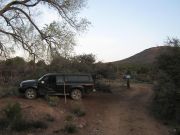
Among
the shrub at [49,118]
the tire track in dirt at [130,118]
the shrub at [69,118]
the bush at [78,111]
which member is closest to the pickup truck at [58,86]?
the tire track in dirt at [130,118]

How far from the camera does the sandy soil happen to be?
89.8ft

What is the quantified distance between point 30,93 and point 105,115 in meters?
6.13

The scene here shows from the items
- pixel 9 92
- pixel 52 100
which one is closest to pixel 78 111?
pixel 52 100

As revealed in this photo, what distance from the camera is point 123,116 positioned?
31.0 meters

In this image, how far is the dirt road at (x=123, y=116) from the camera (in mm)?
27484

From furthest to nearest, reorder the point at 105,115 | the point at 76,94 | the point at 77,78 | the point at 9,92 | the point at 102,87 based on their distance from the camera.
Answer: the point at 102,87, the point at 77,78, the point at 76,94, the point at 9,92, the point at 105,115

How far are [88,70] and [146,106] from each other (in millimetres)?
11580

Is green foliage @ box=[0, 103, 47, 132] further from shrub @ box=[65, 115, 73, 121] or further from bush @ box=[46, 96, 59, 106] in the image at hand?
bush @ box=[46, 96, 59, 106]

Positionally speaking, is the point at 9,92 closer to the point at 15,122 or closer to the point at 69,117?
the point at 69,117

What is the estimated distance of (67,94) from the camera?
34438 millimetres

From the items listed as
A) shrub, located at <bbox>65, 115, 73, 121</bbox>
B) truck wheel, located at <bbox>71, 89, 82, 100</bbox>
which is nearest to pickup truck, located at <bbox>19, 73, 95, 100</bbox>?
truck wheel, located at <bbox>71, 89, 82, 100</bbox>

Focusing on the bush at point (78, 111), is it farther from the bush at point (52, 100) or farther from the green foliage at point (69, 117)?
the bush at point (52, 100)

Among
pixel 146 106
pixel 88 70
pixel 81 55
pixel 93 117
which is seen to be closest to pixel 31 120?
pixel 93 117

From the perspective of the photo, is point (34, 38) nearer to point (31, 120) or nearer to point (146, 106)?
point (31, 120)
